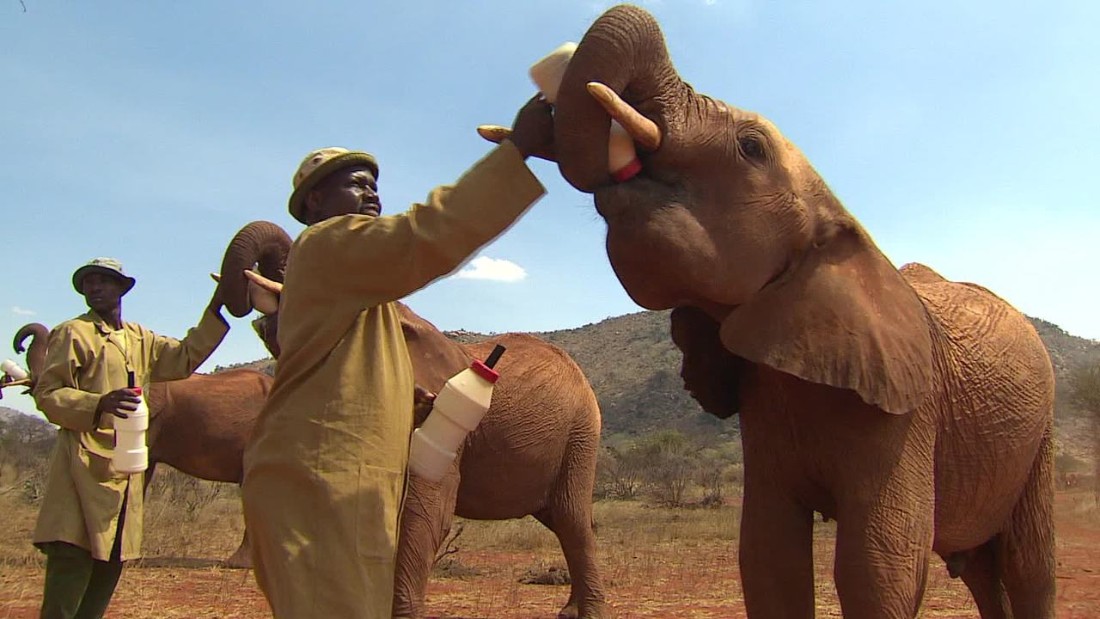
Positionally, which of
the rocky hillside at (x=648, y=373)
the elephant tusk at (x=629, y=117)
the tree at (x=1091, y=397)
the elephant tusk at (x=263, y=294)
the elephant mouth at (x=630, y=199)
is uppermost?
the rocky hillside at (x=648, y=373)

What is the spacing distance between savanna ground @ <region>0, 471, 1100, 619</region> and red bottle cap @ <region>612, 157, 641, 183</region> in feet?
16.9

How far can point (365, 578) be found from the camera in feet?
7.00

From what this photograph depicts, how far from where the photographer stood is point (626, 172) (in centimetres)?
262

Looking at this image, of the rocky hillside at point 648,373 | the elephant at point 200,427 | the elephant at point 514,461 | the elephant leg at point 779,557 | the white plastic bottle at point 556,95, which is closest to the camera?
the white plastic bottle at point 556,95

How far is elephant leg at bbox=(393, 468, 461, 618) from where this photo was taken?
16.6 feet

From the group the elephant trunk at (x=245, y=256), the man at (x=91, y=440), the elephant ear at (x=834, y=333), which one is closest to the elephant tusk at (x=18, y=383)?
the man at (x=91, y=440)

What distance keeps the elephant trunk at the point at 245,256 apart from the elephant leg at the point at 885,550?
2.18 meters

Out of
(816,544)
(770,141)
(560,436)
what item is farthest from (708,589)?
(770,141)

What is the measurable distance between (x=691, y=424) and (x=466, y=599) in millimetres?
40543

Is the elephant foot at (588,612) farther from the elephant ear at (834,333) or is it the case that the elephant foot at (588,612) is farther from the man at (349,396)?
the man at (349,396)

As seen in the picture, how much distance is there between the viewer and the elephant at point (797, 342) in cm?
260

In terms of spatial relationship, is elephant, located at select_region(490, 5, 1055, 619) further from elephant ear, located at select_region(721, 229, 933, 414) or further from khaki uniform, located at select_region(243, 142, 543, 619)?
khaki uniform, located at select_region(243, 142, 543, 619)

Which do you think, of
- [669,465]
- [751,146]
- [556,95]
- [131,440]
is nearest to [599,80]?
[556,95]

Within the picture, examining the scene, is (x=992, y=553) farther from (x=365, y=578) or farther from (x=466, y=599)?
(x=466, y=599)
